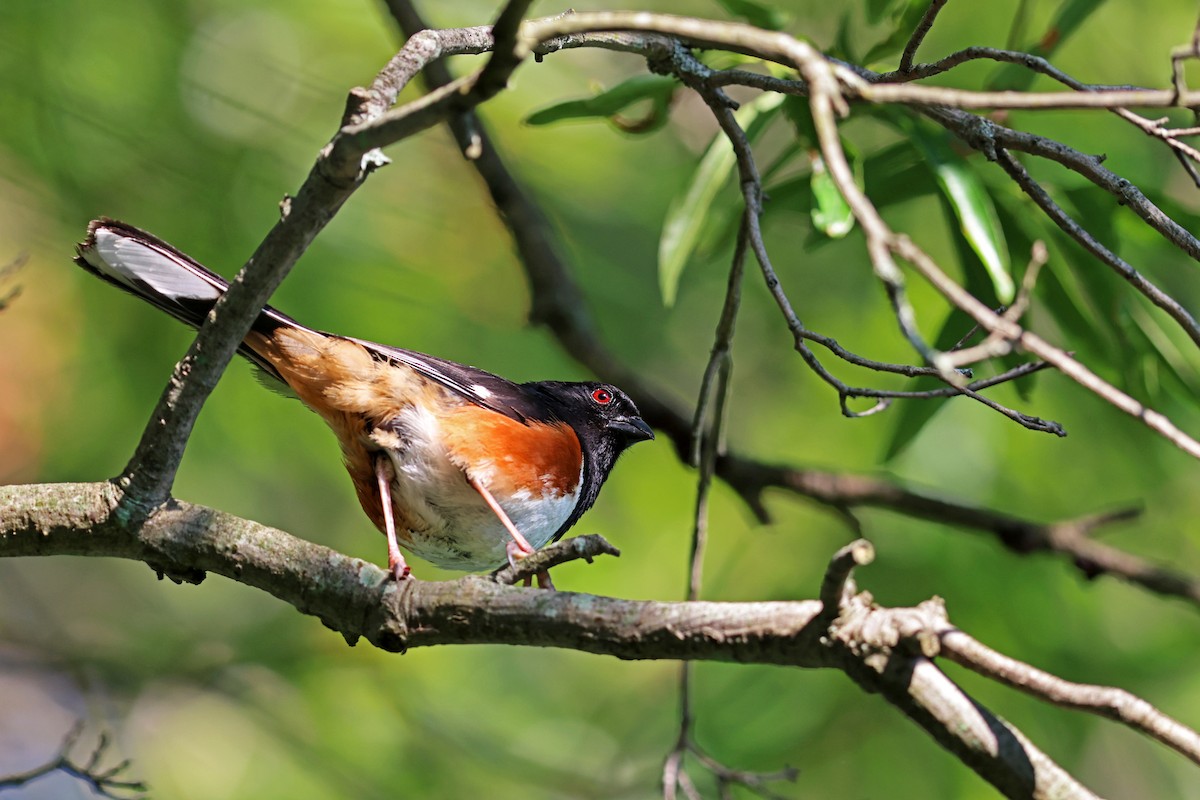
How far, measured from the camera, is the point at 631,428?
183 inches

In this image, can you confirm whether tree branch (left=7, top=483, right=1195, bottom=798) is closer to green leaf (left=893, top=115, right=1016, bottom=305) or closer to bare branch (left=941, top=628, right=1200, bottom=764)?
Result: bare branch (left=941, top=628, right=1200, bottom=764)

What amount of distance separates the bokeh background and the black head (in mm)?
743

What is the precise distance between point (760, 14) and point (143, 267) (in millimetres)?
2223

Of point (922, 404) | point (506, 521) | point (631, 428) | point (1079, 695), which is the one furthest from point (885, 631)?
point (631, 428)

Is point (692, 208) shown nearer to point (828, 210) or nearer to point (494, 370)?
point (828, 210)

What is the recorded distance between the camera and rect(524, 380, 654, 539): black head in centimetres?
451

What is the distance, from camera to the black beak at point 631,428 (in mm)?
4633

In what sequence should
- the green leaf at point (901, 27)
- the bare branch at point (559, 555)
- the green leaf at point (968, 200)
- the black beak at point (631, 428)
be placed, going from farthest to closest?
the black beak at point (631, 428), the green leaf at point (901, 27), the green leaf at point (968, 200), the bare branch at point (559, 555)

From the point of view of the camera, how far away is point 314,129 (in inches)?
221

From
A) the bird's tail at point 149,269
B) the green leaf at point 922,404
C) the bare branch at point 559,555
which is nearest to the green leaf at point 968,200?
the green leaf at point 922,404

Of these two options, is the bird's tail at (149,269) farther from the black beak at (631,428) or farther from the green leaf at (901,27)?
the green leaf at (901,27)

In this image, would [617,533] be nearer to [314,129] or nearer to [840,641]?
[314,129]

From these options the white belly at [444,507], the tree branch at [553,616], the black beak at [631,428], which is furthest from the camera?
the black beak at [631,428]

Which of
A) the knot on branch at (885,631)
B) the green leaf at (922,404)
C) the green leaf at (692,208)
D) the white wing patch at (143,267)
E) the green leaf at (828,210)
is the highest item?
the green leaf at (692,208)
